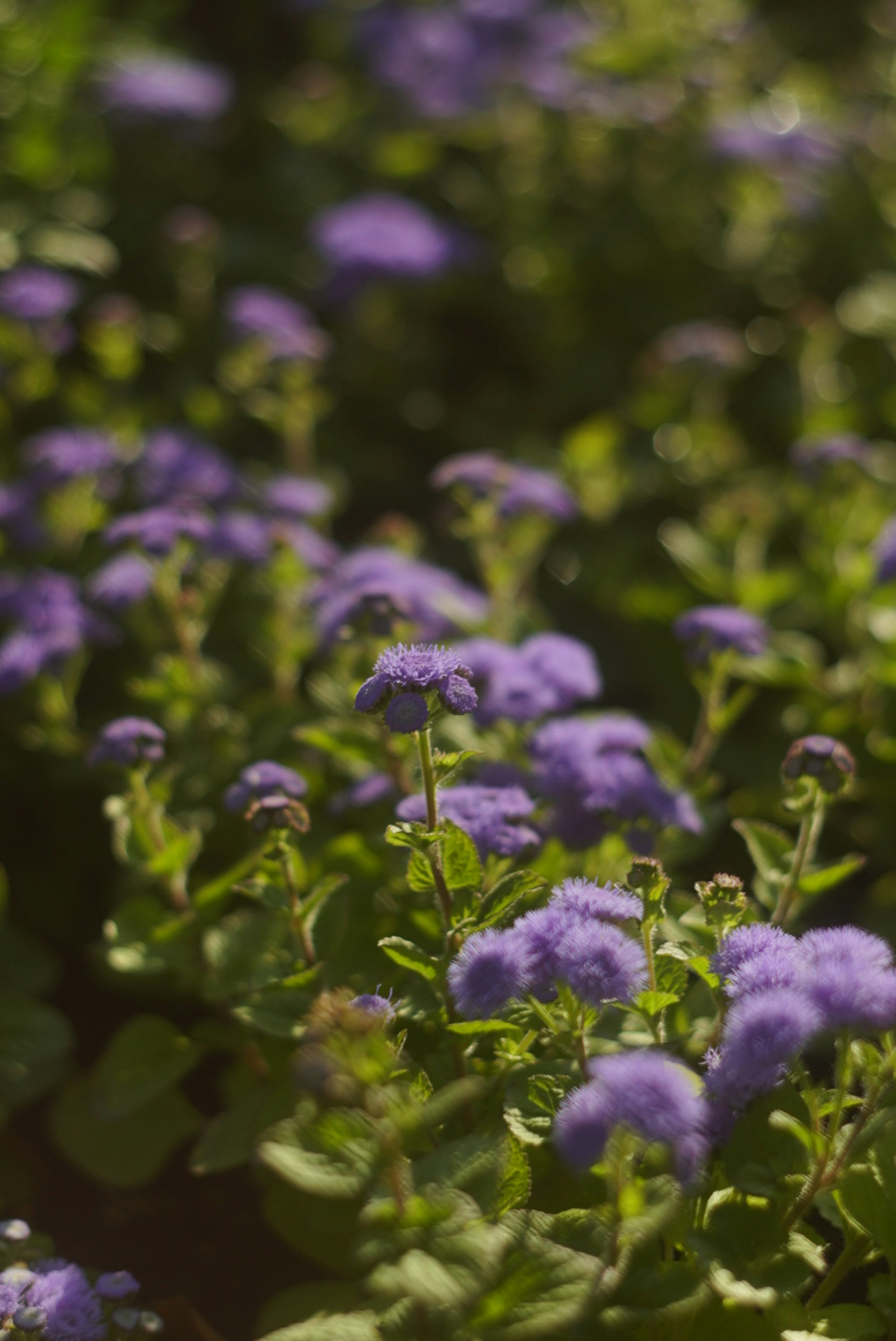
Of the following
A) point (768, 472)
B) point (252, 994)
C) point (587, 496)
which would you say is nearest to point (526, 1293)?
point (252, 994)

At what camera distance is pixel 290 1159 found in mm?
1416

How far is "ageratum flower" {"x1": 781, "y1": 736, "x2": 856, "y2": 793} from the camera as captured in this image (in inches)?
74.5

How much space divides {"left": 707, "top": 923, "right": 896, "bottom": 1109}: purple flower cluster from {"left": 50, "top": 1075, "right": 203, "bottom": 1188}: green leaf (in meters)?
1.22

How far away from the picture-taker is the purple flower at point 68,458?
9.32 feet

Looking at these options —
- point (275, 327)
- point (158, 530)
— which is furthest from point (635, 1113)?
point (275, 327)

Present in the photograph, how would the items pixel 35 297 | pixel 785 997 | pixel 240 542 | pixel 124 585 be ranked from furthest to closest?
pixel 35 297 < pixel 240 542 < pixel 124 585 < pixel 785 997

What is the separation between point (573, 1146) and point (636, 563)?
241 centimetres

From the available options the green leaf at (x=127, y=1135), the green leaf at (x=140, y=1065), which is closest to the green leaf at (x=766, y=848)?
the green leaf at (x=140, y=1065)

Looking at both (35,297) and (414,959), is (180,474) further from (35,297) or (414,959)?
(414,959)

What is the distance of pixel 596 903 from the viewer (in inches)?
62.7

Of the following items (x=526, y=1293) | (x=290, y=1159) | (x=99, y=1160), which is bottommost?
(x=99, y=1160)

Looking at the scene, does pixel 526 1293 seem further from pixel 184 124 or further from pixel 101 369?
pixel 184 124

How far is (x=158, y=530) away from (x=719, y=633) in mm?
1116

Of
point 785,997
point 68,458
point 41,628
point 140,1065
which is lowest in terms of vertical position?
point 140,1065
